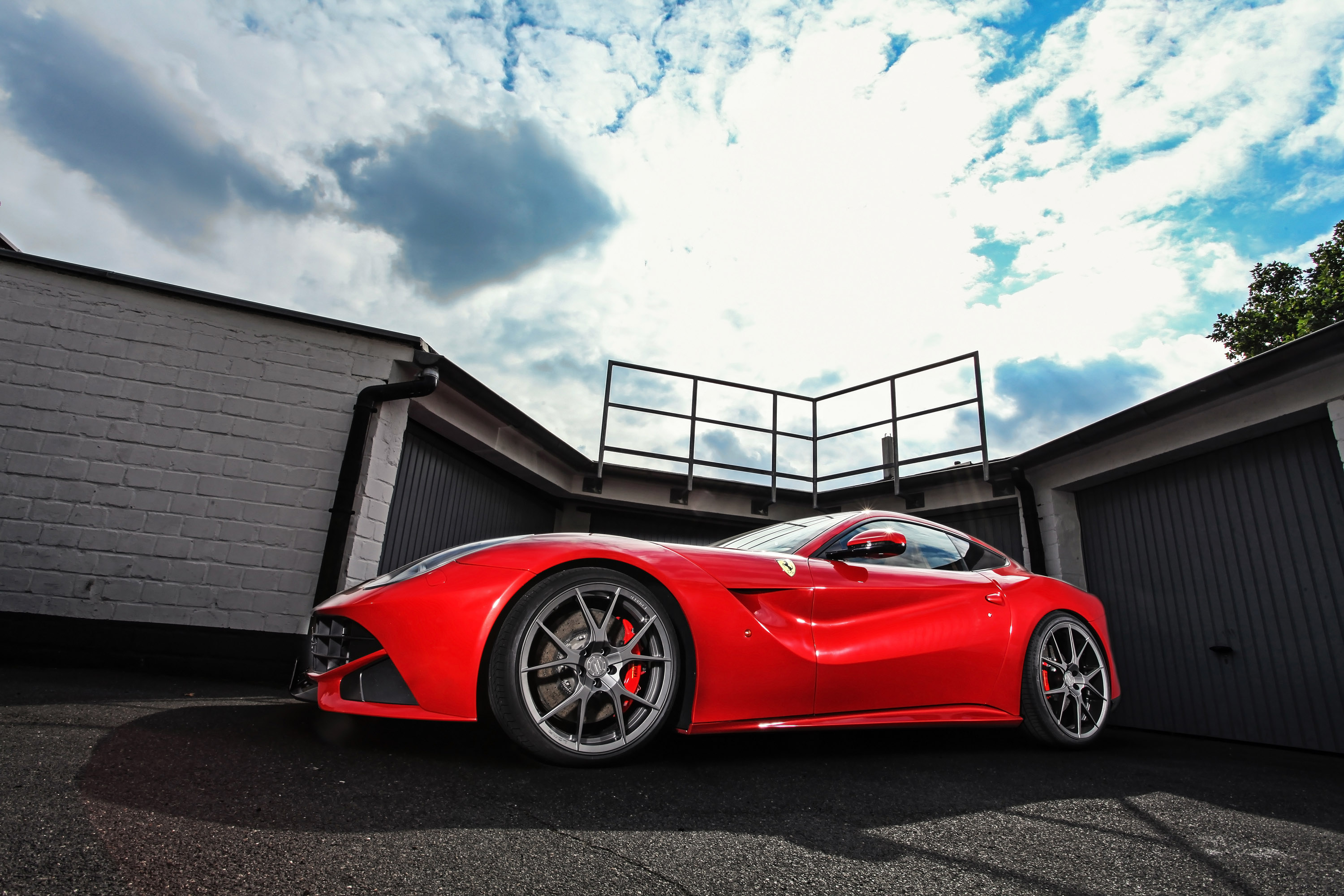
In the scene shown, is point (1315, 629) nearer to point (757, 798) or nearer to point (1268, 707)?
point (1268, 707)

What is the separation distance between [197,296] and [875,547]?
556cm

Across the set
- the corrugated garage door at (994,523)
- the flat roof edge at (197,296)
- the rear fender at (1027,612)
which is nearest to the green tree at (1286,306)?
the corrugated garage door at (994,523)

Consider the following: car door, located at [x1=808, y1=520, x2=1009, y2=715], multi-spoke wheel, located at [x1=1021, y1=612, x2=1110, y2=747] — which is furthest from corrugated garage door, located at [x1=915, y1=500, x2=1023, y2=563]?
car door, located at [x1=808, y1=520, x2=1009, y2=715]

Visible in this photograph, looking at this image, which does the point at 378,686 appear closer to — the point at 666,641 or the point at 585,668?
the point at 585,668

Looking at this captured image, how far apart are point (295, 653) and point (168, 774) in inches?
139

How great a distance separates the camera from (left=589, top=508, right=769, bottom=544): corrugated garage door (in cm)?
996

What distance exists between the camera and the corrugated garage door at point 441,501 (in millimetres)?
6199

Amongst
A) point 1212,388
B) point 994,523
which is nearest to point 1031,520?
point 994,523

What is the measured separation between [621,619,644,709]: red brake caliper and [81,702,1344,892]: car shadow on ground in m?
0.25

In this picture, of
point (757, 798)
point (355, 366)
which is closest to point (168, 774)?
point (757, 798)

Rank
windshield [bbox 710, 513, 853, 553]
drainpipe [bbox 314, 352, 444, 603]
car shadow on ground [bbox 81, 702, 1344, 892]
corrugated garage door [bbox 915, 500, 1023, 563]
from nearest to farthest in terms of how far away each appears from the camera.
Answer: car shadow on ground [bbox 81, 702, 1344, 892]
windshield [bbox 710, 513, 853, 553]
drainpipe [bbox 314, 352, 444, 603]
corrugated garage door [bbox 915, 500, 1023, 563]

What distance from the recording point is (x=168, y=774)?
5.91 feet

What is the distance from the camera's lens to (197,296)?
543cm

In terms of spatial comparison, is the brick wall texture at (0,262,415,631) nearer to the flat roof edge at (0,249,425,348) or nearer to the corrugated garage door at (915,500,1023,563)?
the flat roof edge at (0,249,425,348)
